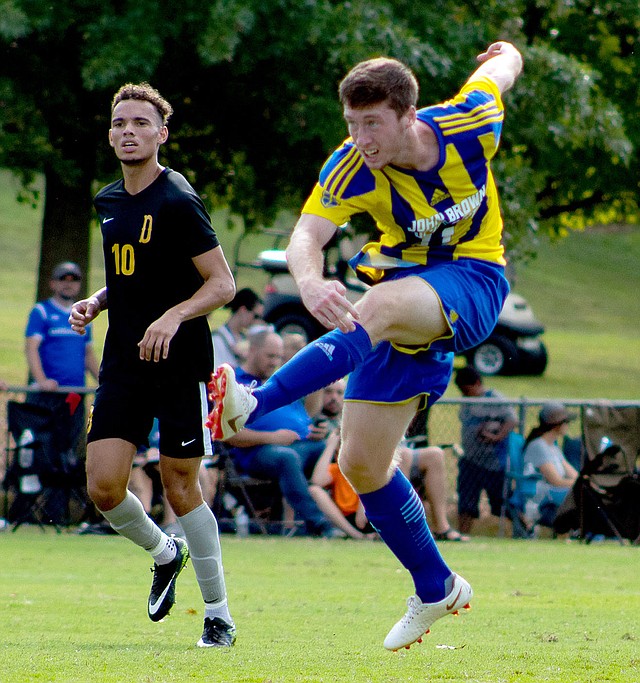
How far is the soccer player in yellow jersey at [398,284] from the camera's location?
5070 mm

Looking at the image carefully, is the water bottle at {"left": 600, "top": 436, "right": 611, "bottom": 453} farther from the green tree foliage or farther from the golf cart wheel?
the golf cart wheel

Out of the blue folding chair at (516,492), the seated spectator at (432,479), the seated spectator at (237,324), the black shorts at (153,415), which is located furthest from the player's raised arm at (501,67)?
the blue folding chair at (516,492)

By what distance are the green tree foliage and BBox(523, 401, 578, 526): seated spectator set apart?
12.6 ft

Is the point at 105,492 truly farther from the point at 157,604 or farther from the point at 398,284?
the point at 398,284

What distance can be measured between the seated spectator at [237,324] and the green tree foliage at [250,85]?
2.44m

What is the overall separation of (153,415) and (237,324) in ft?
22.6

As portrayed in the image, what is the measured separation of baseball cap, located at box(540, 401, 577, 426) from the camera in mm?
12938

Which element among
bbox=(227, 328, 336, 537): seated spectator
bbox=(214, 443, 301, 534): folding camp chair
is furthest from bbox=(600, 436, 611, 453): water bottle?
bbox=(214, 443, 301, 534): folding camp chair

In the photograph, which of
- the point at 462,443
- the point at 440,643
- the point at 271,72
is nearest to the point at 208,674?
the point at 440,643

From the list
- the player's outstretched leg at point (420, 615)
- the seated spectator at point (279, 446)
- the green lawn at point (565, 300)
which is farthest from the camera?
the green lawn at point (565, 300)

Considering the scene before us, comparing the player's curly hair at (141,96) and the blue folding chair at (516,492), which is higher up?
the player's curly hair at (141,96)

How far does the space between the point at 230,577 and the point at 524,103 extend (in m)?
8.11

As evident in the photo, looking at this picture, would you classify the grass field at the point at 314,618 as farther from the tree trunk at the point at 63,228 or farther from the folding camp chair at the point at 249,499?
the tree trunk at the point at 63,228

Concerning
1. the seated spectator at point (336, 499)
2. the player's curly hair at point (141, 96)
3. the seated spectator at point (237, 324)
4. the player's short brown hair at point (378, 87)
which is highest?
the player's short brown hair at point (378, 87)
